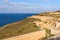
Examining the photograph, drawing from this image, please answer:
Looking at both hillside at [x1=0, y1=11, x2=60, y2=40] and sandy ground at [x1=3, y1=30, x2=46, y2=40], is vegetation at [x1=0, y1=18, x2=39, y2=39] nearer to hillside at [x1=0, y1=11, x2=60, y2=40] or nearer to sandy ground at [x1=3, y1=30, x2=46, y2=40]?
hillside at [x1=0, y1=11, x2=60, y2=40]

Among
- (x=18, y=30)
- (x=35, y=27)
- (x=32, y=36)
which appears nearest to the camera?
(x=32, y=36)

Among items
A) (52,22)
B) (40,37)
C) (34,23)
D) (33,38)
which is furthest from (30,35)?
(52,22)

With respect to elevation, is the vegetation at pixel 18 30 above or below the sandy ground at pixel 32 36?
above

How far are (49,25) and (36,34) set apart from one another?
5.60 m

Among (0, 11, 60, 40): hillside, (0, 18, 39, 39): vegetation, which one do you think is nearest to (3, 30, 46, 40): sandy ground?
(0, 11, 60, 40): hillside

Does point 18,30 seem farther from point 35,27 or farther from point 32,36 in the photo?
point 35,27

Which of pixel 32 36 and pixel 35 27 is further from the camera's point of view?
pixel 35 27

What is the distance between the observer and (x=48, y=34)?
20.9 meters

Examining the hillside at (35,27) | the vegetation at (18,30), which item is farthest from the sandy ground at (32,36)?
the vegetation at (18,30)

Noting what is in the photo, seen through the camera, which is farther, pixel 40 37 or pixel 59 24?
pixel 59 24

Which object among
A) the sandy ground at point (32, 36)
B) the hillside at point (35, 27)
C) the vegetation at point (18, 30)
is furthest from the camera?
the hillside at point (35, 27)

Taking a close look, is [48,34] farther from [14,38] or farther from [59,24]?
[14,38]

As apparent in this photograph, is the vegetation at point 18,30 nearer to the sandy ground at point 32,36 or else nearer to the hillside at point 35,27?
the hillside at point 35,27

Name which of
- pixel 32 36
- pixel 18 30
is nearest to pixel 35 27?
pixel 18 30
